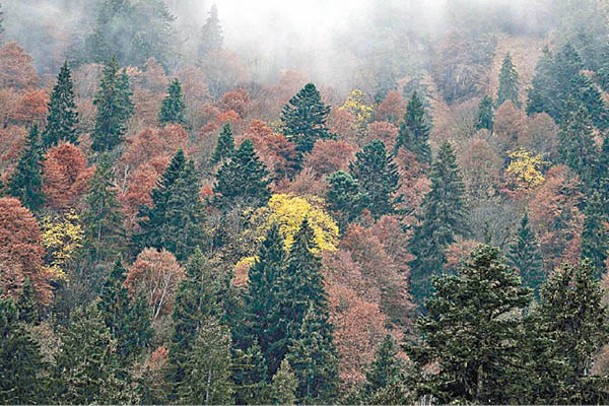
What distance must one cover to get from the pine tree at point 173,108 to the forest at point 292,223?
13.7 inches

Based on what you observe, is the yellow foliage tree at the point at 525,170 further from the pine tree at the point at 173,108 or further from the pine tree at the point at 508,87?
the pine tree at the point at 173,108

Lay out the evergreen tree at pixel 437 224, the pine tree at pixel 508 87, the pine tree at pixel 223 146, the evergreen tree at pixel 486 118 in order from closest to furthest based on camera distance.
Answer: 1. the evergreen tree at pixel 437 224
2. the pine tree at pixel 223 146
3. the evergreen tree at pixel 486 118
4. the pine tree at pixel 508 87

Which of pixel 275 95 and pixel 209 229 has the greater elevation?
pixel 275 95

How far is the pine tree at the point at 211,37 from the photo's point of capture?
372ft

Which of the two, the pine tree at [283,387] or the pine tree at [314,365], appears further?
the pine tree at [314,365]

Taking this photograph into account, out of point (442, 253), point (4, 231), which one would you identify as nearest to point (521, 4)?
point (442, 253)

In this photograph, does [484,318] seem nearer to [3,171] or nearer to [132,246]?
[132,246]

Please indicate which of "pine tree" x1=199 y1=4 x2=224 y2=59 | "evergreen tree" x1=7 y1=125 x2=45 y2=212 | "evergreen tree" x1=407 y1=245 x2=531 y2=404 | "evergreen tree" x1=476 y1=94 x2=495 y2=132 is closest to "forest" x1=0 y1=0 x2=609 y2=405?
"evergreen tree" x1=407 y1=245 x2=531 y2=404

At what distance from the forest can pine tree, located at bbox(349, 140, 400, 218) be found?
0.20m

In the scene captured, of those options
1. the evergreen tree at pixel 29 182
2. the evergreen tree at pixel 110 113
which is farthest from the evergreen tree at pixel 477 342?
the evergreen tree at pixel 110 113

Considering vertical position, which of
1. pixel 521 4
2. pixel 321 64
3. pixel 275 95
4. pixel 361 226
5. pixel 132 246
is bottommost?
pixel 132 246

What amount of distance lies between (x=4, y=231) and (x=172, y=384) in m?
17.2

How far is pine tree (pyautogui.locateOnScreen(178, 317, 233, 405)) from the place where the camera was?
143 ft

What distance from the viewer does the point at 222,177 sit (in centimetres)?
6769
